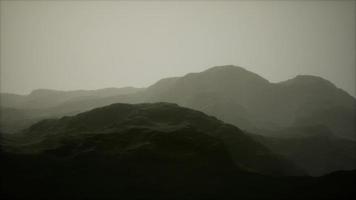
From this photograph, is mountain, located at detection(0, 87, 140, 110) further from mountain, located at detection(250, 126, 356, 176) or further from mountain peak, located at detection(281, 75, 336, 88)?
mountain, located at detection(250, 126, 356, 176)

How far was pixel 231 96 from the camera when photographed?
11500 centimetres

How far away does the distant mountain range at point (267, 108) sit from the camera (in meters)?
80.6

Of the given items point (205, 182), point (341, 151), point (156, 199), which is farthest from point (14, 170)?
point (341, 151)

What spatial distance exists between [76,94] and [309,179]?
119 metres

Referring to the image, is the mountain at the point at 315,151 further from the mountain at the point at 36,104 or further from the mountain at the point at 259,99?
the mountain at the point at 36,104

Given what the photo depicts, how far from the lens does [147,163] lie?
4862 centimetres

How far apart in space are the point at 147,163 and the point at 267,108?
75.4 m

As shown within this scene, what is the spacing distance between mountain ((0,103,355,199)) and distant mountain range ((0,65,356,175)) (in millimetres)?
20471

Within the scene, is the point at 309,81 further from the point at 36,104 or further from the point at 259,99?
the point at 36,104

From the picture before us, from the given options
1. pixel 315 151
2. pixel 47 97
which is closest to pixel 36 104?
pixel 47 97

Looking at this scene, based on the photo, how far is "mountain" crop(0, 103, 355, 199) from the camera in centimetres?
4125

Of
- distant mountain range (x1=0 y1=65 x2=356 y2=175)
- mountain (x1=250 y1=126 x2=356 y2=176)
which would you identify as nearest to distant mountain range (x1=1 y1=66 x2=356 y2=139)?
distant mountain range (x1=0 y1=65 x2=356 y2=175)

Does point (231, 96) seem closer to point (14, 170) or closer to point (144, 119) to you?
point (144, 119)

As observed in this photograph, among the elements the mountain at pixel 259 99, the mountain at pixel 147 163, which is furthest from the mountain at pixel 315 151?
the mountain at pixel 259 99
